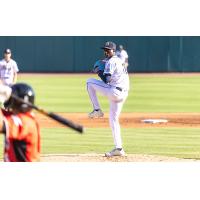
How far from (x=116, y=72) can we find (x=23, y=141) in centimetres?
616

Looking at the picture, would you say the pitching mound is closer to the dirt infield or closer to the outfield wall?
the dirt infield

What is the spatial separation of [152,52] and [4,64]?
2323 cm

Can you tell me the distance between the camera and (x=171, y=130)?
16.7 meters

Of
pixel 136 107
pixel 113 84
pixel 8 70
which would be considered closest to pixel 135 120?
pixel 8 70

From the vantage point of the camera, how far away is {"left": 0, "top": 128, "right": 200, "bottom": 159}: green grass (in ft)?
42.7

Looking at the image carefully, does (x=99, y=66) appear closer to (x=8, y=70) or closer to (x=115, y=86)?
(x=115, y=86)

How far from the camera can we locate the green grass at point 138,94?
24242mm

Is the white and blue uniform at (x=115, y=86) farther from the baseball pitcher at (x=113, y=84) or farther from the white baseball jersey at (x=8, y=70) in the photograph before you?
the white baseball jersey at (x=8, y=70)

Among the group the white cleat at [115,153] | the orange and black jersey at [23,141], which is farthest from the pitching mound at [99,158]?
the orange and black jersey at [23,141]

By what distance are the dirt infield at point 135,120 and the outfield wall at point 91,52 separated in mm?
20900

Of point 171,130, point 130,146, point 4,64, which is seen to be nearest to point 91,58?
point 4,64

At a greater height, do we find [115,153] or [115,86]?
[115,86]

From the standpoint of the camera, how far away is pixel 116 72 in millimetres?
11461

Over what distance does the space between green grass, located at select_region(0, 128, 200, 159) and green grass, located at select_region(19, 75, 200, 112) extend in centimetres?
628
